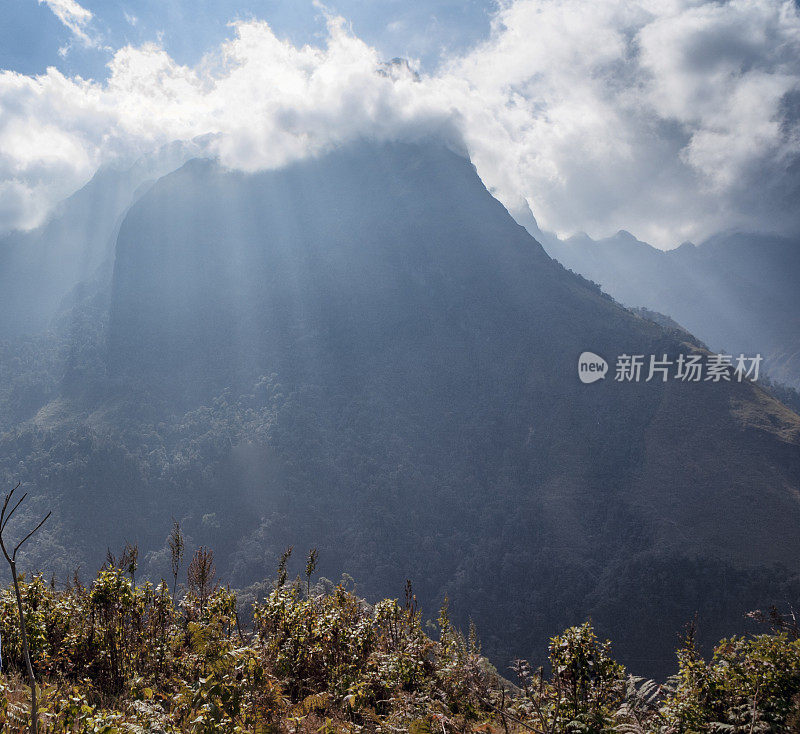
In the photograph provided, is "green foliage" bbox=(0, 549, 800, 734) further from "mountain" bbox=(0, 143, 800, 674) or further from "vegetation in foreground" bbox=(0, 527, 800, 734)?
"mountain" bbox=(0, 143, 800, 674)

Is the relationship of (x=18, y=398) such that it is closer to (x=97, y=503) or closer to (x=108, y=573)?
(x=97, y=503)

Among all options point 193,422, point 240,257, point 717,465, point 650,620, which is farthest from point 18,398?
point 717,465

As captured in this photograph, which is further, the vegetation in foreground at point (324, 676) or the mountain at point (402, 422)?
the mountain at point (402, 422)

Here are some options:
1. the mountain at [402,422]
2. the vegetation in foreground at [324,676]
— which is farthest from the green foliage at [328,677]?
the mountain at [402,422]

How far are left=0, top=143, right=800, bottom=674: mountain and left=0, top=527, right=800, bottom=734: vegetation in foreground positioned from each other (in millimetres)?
59983

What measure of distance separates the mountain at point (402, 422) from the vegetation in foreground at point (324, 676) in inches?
2362

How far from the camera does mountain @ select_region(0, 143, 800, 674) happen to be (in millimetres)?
71938

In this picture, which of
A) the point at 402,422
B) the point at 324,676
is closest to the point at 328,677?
the point at 324,676

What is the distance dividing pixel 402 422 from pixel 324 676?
110854 mm

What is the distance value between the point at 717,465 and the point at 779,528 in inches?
548

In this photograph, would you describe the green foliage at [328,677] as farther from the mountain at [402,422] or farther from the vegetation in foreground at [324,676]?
the mountain at [402,422]

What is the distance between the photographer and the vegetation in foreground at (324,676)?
4047mm

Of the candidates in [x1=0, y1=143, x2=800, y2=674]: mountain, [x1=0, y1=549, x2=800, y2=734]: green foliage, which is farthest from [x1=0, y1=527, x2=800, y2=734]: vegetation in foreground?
[x1=0, y1=143, x2=800, y2=674]: mountain

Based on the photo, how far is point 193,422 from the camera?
11400cm
